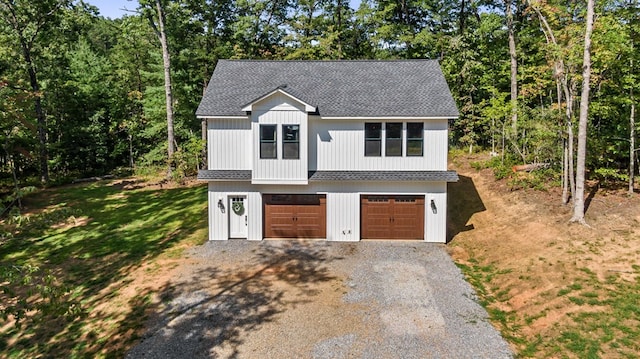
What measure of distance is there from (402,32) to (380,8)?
3.22 metres

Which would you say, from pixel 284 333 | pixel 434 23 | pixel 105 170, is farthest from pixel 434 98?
pixel 105 170

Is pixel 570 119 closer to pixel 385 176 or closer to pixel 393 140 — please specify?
pixel 393 140

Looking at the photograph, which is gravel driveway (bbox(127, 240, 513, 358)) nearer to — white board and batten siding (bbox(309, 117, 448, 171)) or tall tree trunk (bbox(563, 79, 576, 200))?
white board and batten siding (bbox(309, 117, 448, 171))

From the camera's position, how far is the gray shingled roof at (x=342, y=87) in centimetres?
1728

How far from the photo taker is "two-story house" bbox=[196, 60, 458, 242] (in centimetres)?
1681

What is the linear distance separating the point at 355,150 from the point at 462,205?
785 centimetres

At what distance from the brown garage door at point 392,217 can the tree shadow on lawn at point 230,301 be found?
2674 millimetres

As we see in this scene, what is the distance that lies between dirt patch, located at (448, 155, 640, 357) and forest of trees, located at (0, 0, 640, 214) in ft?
14.3

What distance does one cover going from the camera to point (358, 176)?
1695cm

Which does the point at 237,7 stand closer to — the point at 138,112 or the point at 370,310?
the point at 138,112

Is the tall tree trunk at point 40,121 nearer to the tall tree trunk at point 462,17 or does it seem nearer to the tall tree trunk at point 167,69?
the tall tree trunk at point 167,69

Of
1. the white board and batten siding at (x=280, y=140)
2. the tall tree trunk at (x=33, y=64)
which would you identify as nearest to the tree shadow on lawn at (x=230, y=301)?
the white board and batten siding at (x=280, y=140)

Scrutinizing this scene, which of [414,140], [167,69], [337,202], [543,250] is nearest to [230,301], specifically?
[337,202]

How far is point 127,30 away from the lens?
29.8 m
